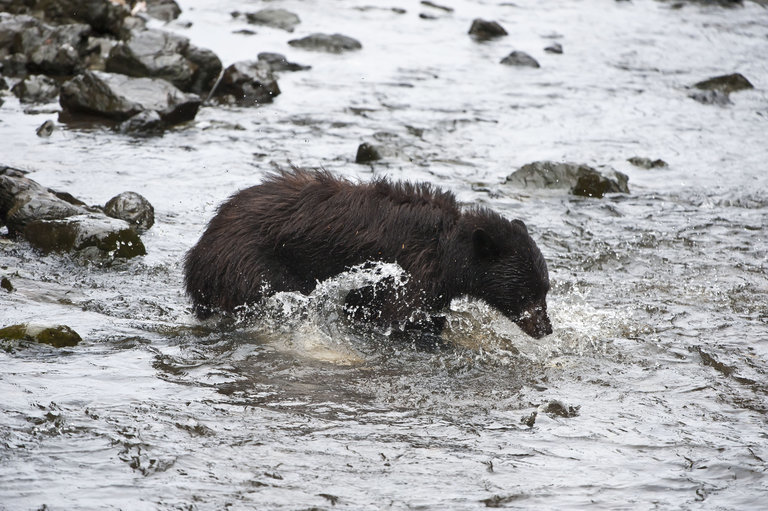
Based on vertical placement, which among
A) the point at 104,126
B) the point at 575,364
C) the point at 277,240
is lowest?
the point at 104,126

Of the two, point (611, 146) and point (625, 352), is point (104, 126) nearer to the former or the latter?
point (611, 146)

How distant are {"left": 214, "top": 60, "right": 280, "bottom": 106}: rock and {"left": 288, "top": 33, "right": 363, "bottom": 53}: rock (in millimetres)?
3680

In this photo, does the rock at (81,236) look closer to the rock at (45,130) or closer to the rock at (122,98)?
the rock at (45,130)

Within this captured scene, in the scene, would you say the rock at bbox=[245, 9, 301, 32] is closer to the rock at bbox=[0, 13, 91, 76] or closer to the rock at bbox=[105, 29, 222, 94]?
the rock at bbox=[0, 13, 91, 76]

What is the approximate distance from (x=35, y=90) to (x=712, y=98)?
34.7 feet

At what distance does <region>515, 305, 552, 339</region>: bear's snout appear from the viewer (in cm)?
688

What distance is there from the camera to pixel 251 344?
21.1ft

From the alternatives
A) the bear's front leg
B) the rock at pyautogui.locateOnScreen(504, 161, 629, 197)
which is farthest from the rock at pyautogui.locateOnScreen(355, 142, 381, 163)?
the bear's front leg

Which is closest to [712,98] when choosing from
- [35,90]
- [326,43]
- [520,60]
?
[520,60]

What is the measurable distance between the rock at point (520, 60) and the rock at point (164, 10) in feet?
22.1

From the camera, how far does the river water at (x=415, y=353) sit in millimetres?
4539

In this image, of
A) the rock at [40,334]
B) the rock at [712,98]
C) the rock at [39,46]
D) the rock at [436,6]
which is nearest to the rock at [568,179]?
the rock at [712,98]

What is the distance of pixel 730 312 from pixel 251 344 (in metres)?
3.87

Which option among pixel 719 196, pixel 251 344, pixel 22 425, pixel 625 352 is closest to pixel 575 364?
pixel 625 352
